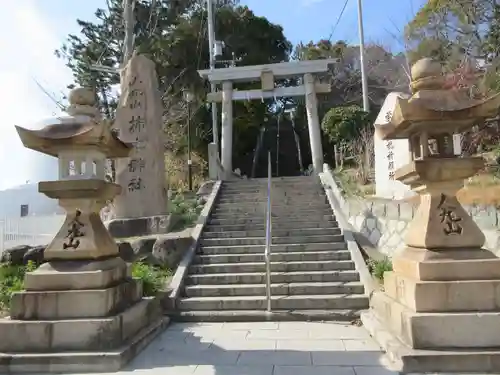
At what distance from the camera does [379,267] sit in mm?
6859

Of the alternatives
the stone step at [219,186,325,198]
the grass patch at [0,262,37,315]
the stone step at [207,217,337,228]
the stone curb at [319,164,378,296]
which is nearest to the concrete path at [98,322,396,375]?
the stone curb at [319,164,378,296]

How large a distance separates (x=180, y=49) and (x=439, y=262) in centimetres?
2017

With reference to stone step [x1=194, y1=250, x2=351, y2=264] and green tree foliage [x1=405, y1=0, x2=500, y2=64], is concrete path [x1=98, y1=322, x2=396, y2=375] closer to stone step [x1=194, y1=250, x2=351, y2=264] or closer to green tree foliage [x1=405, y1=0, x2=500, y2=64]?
stone step [x1=194, y1=250, x2=351, y2=264]

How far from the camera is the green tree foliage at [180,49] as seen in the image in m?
19.5

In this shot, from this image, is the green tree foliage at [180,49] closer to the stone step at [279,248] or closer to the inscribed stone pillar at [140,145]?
the inscribed stone pillar at [140,145]

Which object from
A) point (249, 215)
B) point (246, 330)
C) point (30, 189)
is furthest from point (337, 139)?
point (30, 189)

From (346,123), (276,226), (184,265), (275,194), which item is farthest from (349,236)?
(346,123)

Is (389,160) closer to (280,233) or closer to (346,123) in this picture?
(280,233)

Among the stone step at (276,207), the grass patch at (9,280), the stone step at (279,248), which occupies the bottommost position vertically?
the grass patch at (9,280)

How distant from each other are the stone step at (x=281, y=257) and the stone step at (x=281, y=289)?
0.91 meters

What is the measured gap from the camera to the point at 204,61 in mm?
22484

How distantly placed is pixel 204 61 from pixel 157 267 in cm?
1700

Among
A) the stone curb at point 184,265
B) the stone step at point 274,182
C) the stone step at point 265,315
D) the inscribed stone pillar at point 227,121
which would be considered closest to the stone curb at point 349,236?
the stone step at point 274,182

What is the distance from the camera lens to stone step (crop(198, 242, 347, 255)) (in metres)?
8.14
